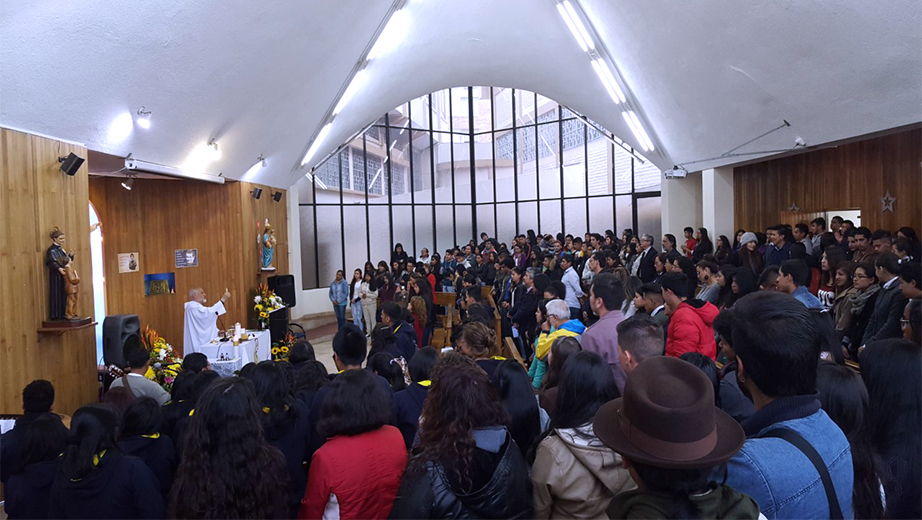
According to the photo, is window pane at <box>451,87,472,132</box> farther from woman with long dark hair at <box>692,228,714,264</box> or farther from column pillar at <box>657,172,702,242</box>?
woman with long dark hair at <box>692,228,714,264</box>

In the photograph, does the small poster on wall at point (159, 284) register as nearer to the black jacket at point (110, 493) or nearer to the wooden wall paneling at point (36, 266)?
the wooden wall paneling at point (36, 266)

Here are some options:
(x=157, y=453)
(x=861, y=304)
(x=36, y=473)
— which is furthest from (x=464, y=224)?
(x=36, y=473)

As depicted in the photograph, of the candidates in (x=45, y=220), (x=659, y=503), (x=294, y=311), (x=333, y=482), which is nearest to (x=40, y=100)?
(x=45, y=220)

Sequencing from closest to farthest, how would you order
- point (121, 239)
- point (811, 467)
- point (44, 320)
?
point (811, 467) < point (44, 320) < point (121, 239)

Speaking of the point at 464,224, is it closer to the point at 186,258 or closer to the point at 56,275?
the point at 186,258

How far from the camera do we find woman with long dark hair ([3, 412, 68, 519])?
2.55 meters

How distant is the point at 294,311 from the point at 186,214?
14.4ft

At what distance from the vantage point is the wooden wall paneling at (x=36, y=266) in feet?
15.5

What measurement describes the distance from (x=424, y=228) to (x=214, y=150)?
882cm

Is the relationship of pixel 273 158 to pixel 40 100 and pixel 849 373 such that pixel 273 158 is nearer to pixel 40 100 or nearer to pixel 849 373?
pixel 40 100

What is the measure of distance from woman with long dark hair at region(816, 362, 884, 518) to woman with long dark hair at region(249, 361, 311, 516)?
227cm

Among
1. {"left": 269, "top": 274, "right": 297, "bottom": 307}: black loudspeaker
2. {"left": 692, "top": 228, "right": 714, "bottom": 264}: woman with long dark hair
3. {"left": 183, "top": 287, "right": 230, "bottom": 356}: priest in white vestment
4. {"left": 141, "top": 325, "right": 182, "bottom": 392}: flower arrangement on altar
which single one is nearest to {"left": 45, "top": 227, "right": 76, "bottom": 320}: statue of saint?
{"left": 141, "top": 325, "right": 182, "bottom": 392}: flower arrangement on altar

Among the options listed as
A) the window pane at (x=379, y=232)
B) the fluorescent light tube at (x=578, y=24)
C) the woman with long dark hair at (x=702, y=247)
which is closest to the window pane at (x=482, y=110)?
the window pane at (x=379, y=232)

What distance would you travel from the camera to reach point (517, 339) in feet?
27.4
